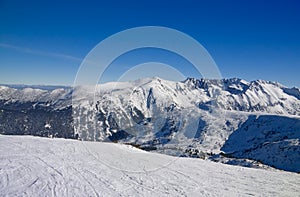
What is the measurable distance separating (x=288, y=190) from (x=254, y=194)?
262cm

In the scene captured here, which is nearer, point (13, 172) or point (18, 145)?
point (13, 172)

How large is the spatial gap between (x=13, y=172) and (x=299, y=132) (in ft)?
593

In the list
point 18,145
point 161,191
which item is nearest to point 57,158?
point 18,145

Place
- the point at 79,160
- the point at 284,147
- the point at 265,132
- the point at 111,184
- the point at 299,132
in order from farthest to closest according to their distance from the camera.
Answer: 1. the point at 265,132
2. the point at 299,132
3. the point at 284,147
4. the point at 79,160
5. the point at 111,184

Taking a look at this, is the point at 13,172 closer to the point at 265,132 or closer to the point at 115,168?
the point at 115,168

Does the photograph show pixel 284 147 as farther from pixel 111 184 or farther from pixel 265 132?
pixel 111 184

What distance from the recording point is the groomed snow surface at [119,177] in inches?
561

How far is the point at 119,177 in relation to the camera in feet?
54.6

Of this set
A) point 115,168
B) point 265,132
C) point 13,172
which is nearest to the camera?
point 13,172

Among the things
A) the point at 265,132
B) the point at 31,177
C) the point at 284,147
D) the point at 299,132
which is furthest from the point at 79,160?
the point at 265,132

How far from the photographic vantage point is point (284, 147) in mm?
132875

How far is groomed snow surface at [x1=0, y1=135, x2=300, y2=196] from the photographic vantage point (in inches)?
561

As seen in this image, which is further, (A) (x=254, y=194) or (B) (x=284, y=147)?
(B) (x=284, y=147)

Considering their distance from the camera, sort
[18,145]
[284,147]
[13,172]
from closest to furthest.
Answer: [13,172], [18,145], [284,147]
